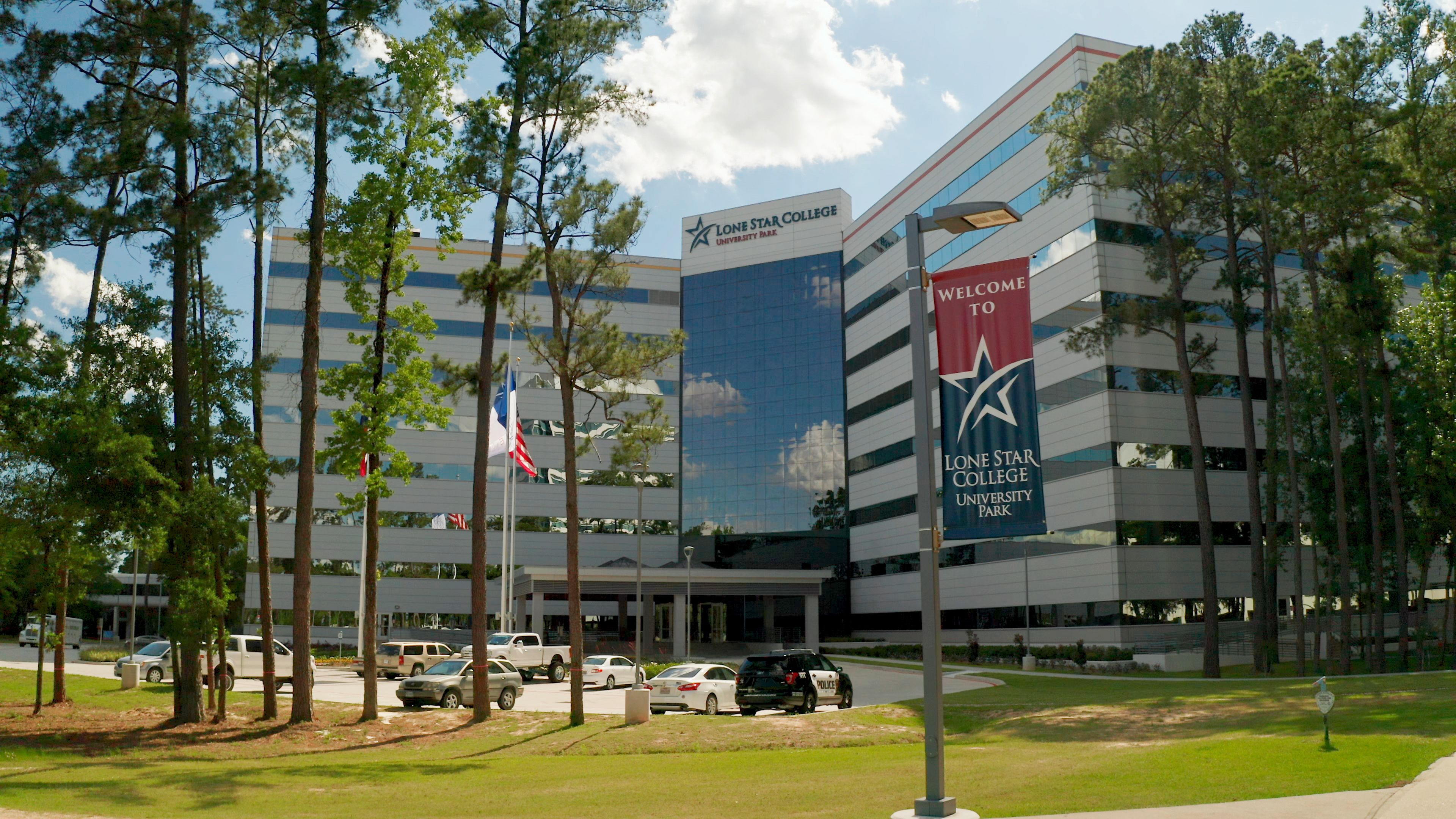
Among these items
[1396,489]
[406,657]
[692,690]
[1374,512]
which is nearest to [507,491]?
[406,657]

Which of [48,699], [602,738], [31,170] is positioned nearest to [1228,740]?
[602,738]

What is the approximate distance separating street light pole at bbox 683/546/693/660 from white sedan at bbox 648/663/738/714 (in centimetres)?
1467

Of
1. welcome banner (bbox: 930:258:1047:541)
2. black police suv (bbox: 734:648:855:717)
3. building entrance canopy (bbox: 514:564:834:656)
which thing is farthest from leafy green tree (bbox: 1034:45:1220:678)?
welcome banner (bbox: 930:258:1047:541)

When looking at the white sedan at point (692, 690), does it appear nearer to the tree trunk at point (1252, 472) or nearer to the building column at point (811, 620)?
the tree trunk at point (1252, 472)

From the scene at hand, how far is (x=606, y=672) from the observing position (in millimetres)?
42219

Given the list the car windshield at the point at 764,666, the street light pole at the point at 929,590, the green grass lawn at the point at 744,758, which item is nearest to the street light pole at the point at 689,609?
the car windshield at the point at 764,666

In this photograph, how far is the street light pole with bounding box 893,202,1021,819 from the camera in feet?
32.9

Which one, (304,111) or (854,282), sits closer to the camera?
(304,111)

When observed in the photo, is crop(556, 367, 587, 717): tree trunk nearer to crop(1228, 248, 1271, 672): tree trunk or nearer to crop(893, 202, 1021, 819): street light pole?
→ crop(893, 202, 1021, 819): street light pole

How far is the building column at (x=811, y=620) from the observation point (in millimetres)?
60031

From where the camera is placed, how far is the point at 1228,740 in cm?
1878

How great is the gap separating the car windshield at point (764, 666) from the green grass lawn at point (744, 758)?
2.80 m

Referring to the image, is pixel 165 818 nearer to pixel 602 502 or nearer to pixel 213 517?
pixel 213 517

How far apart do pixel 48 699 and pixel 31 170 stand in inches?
639
